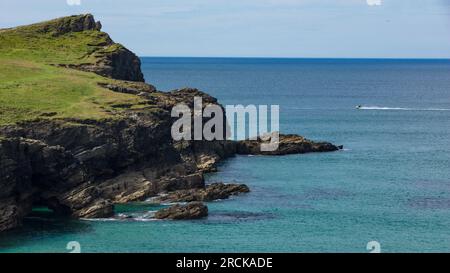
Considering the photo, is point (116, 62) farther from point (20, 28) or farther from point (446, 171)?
point (446, 171)

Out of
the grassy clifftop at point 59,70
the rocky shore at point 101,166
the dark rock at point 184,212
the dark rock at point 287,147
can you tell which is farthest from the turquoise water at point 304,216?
the grassy clifftop at point 59,70

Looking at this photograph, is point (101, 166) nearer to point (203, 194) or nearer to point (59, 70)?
point (203, 194)

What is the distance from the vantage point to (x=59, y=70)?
116m

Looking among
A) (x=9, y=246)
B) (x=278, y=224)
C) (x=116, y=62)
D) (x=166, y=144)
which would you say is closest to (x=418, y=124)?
(x=116, y=62)

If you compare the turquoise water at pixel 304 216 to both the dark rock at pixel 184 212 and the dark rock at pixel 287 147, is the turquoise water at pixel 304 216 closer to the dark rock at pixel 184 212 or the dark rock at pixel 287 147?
the dark rock at pixel 184 212

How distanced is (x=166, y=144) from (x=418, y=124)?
9515 cm

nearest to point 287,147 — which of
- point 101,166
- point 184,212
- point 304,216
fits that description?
point 101,166

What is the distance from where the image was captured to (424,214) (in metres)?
84.6

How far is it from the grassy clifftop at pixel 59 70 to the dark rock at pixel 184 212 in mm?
17317

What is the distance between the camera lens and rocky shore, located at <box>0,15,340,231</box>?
79188 mm

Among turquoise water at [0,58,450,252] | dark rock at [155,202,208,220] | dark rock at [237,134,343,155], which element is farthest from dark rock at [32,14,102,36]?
dark rock at [155,202,208,220]

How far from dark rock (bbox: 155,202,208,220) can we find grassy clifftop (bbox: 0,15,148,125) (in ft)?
56.8

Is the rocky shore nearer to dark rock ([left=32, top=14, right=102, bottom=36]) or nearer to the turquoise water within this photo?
the turquoise water

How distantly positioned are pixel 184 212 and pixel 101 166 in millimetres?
13109
